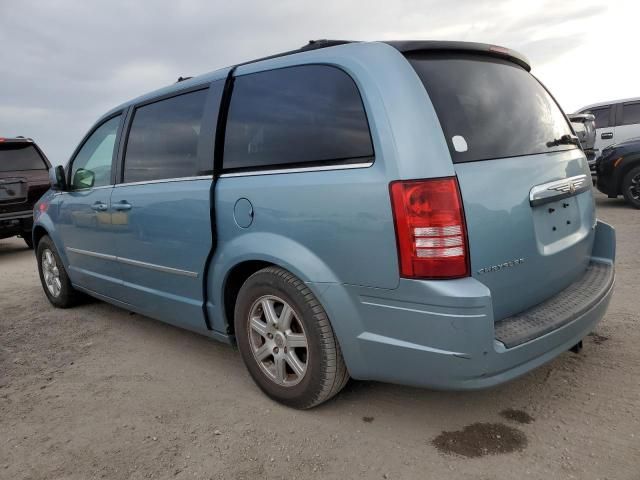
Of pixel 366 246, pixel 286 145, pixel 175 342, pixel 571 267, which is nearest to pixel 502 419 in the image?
pixel 571 267

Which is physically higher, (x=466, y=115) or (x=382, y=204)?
(x=466, y=115)

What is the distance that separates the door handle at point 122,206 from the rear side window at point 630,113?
11.2 m

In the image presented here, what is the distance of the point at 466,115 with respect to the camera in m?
2.26

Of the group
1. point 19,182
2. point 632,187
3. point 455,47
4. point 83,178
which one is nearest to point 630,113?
point 632,187

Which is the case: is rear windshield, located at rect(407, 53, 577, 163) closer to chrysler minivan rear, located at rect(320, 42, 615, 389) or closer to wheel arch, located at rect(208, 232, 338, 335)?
chrysler minivan rear, located at rect(320, 42, 615, 389)

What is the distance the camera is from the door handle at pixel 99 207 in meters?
3.82

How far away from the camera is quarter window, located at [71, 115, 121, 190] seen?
394cm

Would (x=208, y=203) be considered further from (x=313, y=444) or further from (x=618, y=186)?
(x=618, y=186)

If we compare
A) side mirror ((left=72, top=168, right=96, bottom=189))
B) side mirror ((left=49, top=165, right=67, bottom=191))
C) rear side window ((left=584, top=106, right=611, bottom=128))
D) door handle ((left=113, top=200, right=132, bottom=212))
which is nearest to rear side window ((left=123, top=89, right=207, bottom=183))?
door handle ((left=113, top=200, right=132, bottom=212))

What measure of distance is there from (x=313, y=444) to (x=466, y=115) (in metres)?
1.67

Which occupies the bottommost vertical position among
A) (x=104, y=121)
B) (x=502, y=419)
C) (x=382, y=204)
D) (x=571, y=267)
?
(x=502, y=419)

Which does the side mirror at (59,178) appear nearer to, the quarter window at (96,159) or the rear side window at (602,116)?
the quarter window at (96,159)

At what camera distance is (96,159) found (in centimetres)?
416

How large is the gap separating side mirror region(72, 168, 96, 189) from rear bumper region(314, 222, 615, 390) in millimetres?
2649
